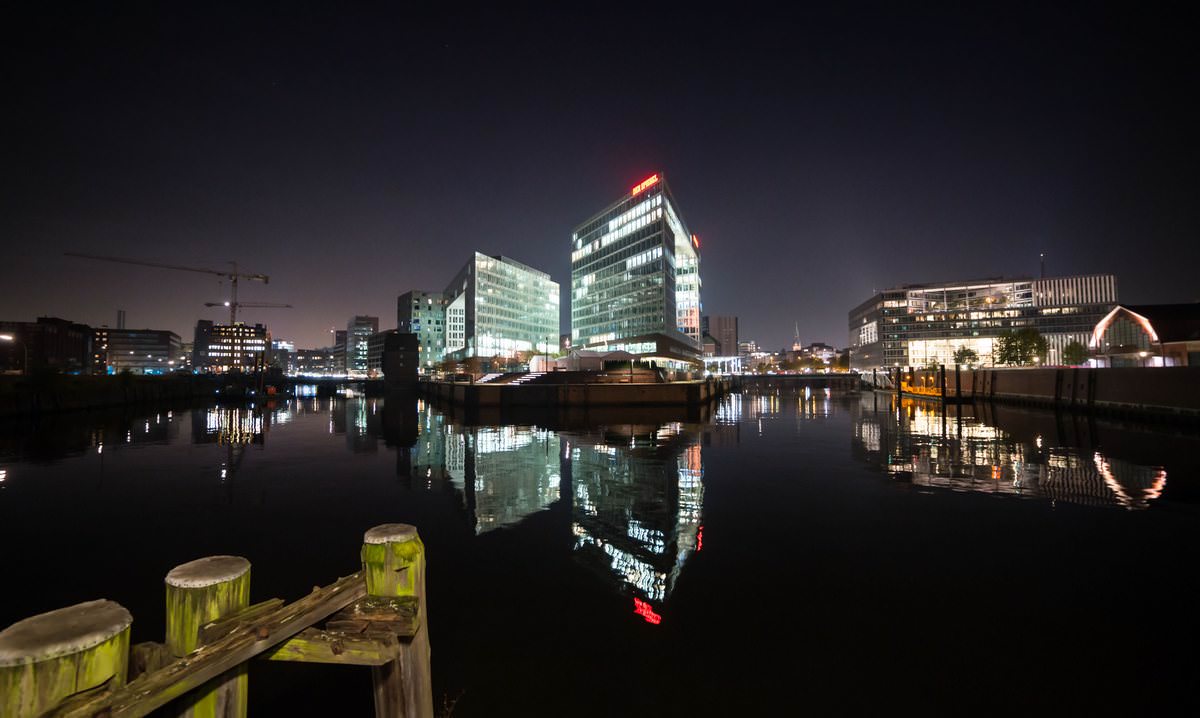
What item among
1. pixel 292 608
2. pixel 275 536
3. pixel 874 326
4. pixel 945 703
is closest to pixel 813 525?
pixel 945 703

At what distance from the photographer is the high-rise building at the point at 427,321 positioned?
623 feet

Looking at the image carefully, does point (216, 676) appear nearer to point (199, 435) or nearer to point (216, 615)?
point (216, 615)

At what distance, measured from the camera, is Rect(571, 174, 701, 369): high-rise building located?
368ft

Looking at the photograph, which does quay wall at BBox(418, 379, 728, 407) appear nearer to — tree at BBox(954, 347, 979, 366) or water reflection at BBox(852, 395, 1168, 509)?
water reflection at BBox(852, 395, 1168, 509)

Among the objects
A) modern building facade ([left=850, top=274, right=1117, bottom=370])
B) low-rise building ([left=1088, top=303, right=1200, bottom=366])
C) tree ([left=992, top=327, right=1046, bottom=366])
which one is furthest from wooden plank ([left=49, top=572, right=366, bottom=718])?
modern building facade ([left=850, top=274, right=1117, bottom=370])

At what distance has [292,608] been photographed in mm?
3398

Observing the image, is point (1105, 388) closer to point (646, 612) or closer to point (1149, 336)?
point (1149, 336)

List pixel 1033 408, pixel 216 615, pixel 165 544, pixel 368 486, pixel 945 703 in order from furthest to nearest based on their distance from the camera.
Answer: pixel 1033 408, pixel 368 486, pixel 165 544, pixel 945 703, pixel 216 615

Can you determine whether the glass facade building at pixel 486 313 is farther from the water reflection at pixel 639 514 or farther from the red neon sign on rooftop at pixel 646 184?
the water reflection at pixel 639 514

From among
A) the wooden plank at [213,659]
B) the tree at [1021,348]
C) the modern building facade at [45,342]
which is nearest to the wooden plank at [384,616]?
the wooden plank at [213,659]

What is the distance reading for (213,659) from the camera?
9.52 feet

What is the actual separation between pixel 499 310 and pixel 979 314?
148250 mm

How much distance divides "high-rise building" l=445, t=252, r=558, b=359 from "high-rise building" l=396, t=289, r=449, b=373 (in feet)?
19.6

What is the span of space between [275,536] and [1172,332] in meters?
79.3
